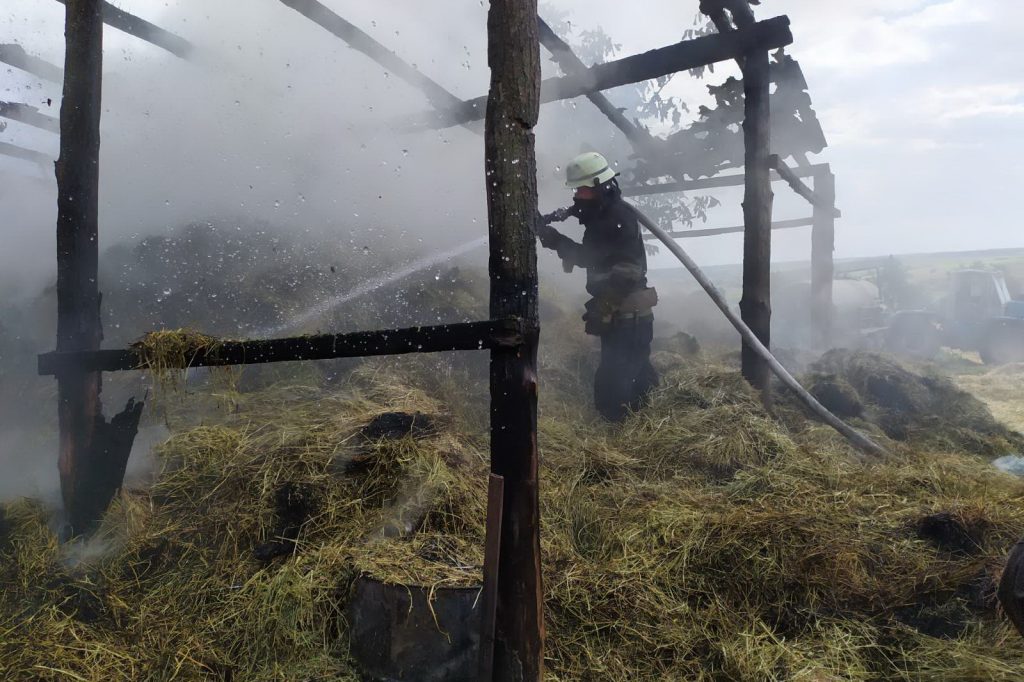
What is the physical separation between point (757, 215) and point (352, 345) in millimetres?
4247

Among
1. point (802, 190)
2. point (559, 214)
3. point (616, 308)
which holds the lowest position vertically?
point (616, 308)

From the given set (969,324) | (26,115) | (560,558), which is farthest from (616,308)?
(969,324)

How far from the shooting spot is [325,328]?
21.2 ft

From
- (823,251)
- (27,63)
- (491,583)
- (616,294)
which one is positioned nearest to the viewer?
(491,583)

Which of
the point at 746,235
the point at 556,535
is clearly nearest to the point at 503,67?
the point at 556,535

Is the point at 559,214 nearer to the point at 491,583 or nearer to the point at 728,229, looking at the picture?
the point at 491,583

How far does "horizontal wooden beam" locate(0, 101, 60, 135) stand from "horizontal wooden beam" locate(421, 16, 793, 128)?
742 centimetres

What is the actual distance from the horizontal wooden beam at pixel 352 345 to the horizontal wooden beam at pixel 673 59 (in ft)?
14.3

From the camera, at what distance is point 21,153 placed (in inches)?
377

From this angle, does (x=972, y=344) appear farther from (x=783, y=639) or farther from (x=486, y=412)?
(x=783, y=639)

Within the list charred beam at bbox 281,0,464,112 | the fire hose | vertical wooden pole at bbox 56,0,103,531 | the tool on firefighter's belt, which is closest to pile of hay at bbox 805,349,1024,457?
the fire hose

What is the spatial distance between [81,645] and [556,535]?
2454 mm

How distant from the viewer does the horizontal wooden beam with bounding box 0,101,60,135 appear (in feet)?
27.2

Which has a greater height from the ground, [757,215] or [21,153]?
[21,153]
